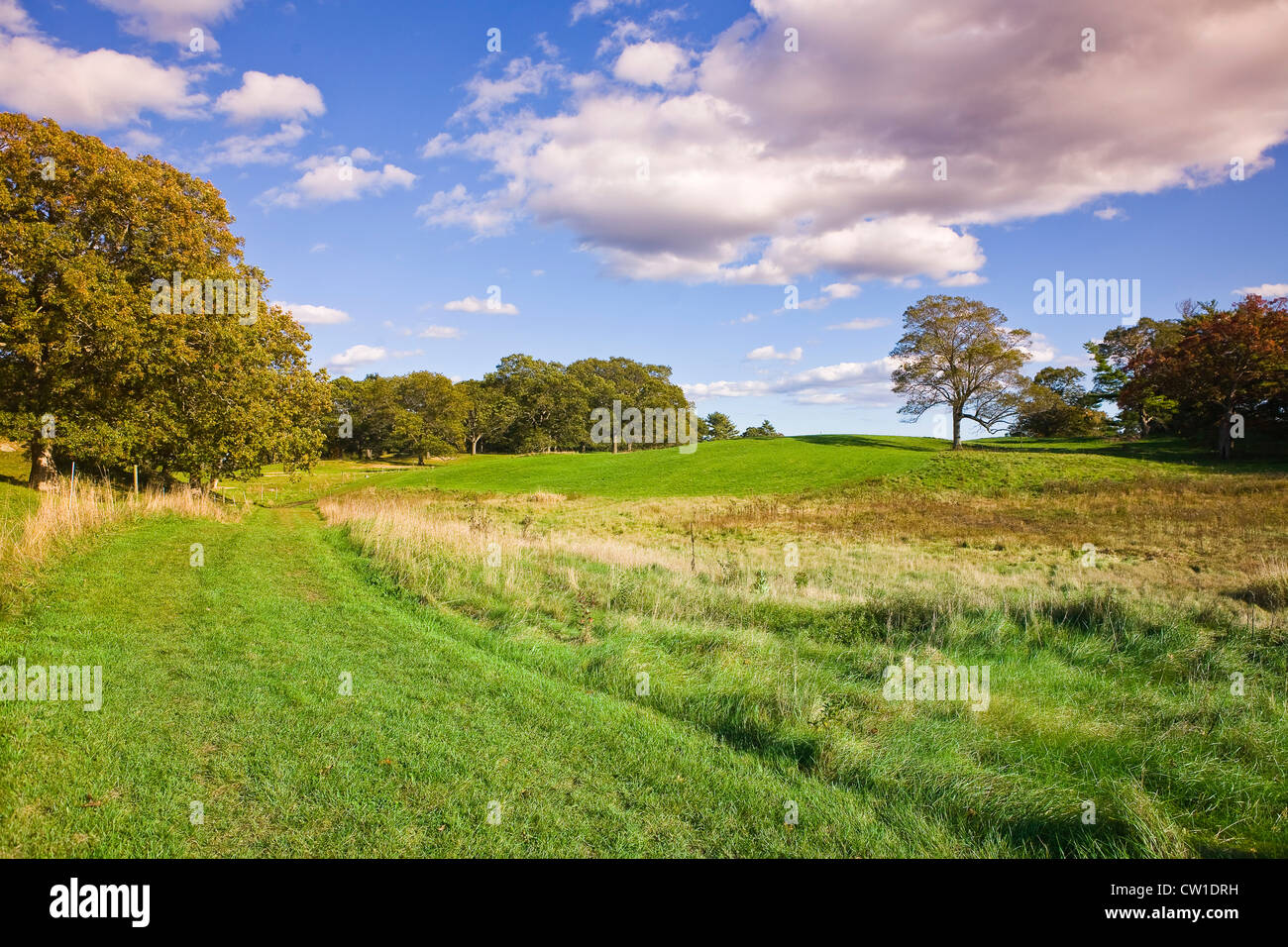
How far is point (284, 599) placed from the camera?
458 inches

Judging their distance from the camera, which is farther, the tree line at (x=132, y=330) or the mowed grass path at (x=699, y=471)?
the mowed grass path at (x=699, y=471)

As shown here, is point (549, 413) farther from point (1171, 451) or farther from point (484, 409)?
point (1171, 451)

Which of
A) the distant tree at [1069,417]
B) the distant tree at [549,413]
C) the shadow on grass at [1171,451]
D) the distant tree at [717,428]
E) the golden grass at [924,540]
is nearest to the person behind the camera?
the golden grass at [924,540]

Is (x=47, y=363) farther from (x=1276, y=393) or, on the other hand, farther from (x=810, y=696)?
(x=1276, y=393)

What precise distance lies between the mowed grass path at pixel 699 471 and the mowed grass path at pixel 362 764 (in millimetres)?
39028

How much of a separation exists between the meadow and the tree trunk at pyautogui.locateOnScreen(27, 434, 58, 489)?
9.59 meters

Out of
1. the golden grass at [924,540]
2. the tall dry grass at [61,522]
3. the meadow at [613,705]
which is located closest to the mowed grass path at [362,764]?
the meadow at [613,705]

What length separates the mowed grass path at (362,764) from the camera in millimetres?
4688

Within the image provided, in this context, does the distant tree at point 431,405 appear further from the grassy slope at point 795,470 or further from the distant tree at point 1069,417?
the distant tree at point 1069,417

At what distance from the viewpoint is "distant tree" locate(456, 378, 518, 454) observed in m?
93.8

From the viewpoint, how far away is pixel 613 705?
7.41 metres

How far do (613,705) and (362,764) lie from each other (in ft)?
9.04

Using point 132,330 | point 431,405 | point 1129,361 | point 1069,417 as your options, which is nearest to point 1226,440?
point 1129,361
